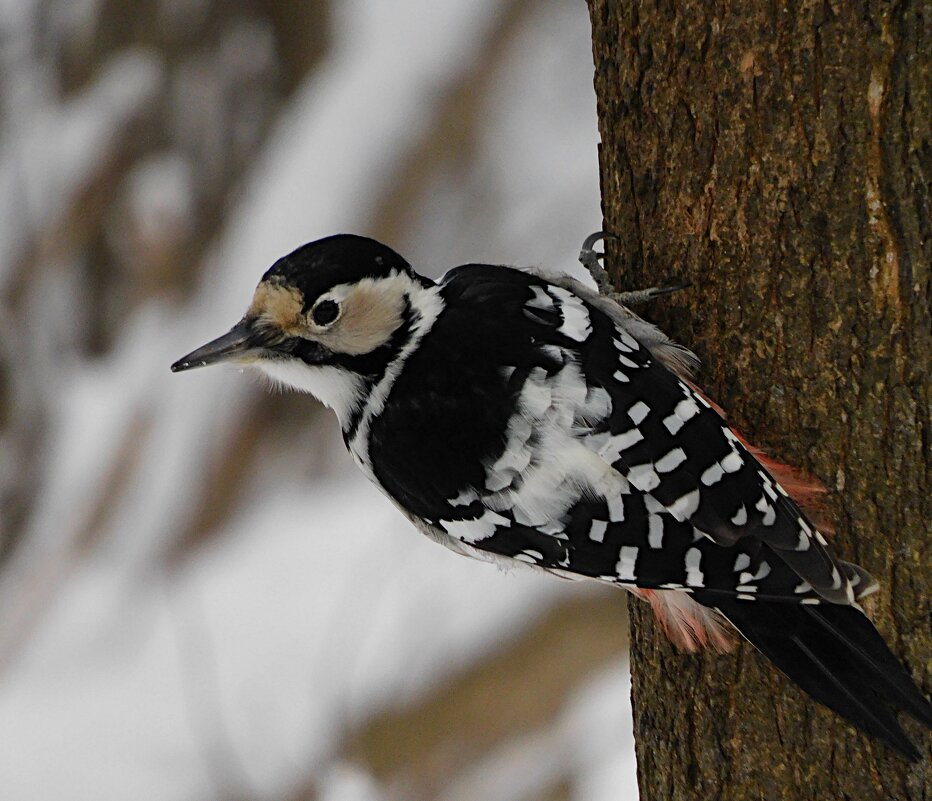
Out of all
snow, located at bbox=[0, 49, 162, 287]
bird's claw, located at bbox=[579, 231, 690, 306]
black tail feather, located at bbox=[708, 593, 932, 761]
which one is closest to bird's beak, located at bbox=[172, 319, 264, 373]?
bird's claw, located at bbox=[579, 231, 690, 306]

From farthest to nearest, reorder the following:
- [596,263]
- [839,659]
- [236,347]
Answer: [596,263] → [236,347] → [839,659]

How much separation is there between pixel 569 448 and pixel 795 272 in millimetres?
355

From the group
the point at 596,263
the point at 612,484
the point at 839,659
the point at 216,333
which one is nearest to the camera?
the point at 839,659

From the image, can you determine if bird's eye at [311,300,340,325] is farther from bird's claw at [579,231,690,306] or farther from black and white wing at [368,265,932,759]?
bird's claw at [579,231,690,306]

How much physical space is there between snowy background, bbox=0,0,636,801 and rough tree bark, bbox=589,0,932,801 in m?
2.15

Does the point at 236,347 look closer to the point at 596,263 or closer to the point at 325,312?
the point at 325,312

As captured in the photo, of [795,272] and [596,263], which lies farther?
[596,263]

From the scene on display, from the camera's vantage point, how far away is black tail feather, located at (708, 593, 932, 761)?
1.23 m

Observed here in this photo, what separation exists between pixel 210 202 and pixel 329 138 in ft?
1.84

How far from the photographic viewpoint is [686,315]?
1.40 metres

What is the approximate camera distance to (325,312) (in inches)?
60.2

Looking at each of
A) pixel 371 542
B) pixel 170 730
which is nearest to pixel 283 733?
pixel 170 730

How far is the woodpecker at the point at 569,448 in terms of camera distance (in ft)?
4.26

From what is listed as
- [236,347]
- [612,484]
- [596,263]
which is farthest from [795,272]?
[236,347]
